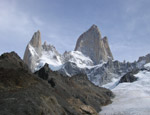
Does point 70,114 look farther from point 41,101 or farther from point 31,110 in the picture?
point 31,110

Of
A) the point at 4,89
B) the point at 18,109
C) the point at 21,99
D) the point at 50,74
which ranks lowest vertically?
the point at 18,109

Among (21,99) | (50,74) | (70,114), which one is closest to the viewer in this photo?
(21,99)

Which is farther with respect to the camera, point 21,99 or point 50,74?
point 50,74

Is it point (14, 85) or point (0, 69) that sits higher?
point (0, 69)

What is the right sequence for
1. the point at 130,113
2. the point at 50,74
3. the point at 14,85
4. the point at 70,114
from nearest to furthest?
the point at 14,85 < the point at 70,114 < the point at 130,113 < the point at 50,74

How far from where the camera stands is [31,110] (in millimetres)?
15422

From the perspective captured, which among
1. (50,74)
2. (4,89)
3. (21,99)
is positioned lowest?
(21,99)

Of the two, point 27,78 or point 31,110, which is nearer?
point 31,110

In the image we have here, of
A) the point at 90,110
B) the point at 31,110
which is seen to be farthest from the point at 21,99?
the point at 90,110

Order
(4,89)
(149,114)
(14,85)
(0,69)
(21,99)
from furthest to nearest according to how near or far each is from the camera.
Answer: (149,114)
(0,69)
(14,85)
(4,89)
(21,99)

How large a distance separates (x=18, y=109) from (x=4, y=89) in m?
3.75

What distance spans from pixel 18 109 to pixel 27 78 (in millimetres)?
7680

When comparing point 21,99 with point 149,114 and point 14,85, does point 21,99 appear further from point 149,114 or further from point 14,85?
point 149,114

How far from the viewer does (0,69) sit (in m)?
21.0
